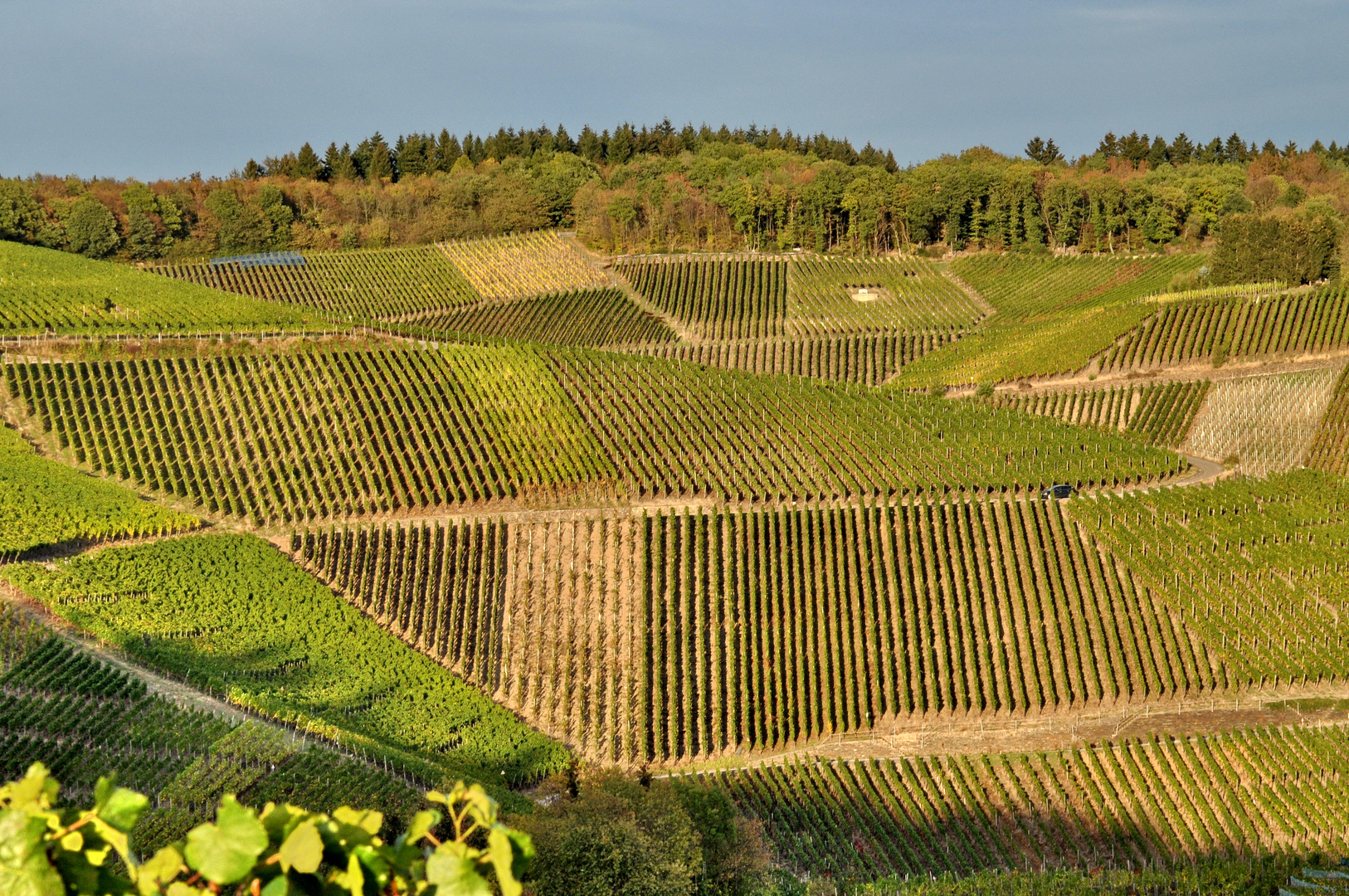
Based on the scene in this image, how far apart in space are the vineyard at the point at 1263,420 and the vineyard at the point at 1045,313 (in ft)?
26.5

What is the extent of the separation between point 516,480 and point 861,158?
103m

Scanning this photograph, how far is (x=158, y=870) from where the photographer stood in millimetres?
10852

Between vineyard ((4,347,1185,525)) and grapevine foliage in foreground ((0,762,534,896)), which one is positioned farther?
vineyard ((4,347,1185,525))

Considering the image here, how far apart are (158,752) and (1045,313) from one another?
67853mm

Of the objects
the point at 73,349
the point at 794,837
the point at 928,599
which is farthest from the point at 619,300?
the point at 794,837

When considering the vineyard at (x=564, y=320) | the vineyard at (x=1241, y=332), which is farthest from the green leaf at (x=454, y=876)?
the vineyard at (x=564, y=320)

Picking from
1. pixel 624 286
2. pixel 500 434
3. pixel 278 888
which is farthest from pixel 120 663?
pixel 624 286

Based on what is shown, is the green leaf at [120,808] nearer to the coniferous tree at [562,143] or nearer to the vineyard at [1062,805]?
the vineyard at [1062,805]

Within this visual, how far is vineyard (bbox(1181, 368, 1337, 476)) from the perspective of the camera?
6450 centimetres

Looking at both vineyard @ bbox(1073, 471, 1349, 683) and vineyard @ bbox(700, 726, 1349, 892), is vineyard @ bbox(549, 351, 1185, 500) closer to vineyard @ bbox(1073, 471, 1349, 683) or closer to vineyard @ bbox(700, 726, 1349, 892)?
vineyard @ bbox(1073, 471, 1349, 683)

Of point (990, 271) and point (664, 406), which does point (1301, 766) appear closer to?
point (664, 406)

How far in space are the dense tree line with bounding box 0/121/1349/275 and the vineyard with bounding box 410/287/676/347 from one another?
14.0m

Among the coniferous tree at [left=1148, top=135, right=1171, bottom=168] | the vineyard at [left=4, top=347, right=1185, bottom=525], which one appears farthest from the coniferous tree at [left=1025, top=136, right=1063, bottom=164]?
the vineyard at [left=4, top=347, right=1185, bottom=525]

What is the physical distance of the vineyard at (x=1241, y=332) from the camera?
7144 cm
